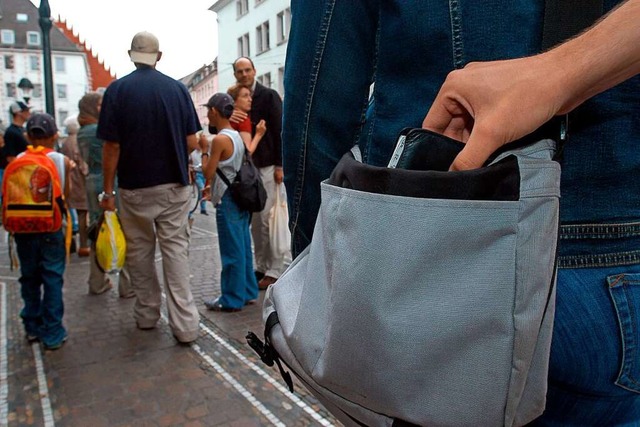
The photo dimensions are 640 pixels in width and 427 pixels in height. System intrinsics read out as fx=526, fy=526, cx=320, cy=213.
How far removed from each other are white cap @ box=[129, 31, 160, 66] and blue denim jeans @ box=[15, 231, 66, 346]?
1554 millimetres

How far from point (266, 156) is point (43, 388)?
325cm

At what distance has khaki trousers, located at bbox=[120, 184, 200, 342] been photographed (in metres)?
4.21

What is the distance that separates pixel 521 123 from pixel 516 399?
0.39 meters

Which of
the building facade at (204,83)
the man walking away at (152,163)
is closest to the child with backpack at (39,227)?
the man walking away at (152,163)

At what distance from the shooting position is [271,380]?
357cm

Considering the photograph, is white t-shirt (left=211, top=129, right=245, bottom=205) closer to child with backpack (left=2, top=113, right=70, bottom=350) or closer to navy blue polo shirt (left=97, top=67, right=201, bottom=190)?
navy blue polo shirt (left=97, top=67, right=201, bottom=190)

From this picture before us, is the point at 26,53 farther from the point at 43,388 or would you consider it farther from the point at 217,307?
the point at 43,388

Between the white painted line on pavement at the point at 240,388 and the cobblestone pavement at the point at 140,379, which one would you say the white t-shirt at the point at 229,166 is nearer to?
the cobblestone pavement at the point at 140,379

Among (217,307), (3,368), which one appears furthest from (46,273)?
(217,307)

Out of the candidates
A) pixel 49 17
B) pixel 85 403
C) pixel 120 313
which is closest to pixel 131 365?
pixel 85 403

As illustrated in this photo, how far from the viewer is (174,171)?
425cm

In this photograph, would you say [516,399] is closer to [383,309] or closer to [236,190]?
[383,309]

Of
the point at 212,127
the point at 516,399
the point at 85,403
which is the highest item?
the point at 212,127

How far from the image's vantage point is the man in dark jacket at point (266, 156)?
19.2ft
